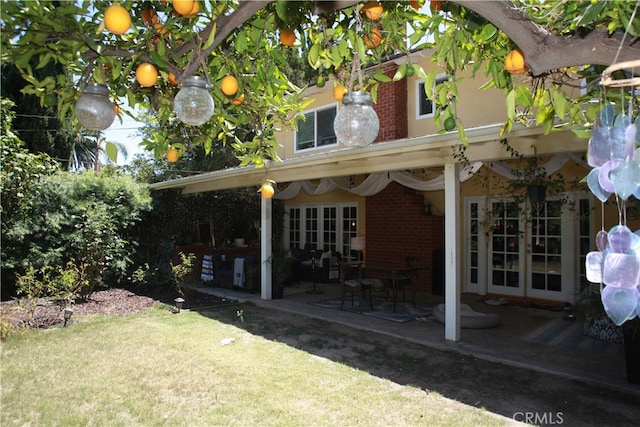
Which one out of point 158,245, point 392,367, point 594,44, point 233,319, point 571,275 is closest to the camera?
point 594,44

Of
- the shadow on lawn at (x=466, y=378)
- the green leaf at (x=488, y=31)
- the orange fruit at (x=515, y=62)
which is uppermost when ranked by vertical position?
the green leaf at (x=488, y=31)

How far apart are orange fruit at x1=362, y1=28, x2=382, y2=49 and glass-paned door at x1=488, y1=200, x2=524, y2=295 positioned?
671 centimetres

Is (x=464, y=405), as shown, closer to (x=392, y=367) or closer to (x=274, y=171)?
(x=392, y=367)

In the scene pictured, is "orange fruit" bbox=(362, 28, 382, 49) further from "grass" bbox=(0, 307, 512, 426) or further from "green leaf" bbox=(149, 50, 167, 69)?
"grass" bbox=(0, 307, 512, 426)

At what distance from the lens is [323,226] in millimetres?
13125

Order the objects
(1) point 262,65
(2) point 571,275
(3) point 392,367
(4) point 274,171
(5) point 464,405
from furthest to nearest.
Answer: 1. (4) point 274,171
2. (2) point 571,275
3. (3) point 392,367
4. (5) point 464,405
5. (1) point 262,65

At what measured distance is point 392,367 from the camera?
4875 millimetres

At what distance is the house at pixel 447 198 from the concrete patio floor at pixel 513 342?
0.44 meters

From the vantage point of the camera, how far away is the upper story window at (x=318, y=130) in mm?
11422

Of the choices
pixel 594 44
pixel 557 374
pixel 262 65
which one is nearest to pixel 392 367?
pixel 557 374

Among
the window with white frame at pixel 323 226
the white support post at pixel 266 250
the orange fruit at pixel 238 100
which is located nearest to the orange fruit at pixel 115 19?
the orange fruit at pixel 238 100

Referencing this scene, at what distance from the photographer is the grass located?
359 centimetres

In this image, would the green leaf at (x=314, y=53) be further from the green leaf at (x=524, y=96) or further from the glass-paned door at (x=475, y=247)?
the glass-paned door at (x=475, y=247)

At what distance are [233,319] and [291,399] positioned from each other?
12.0ft
